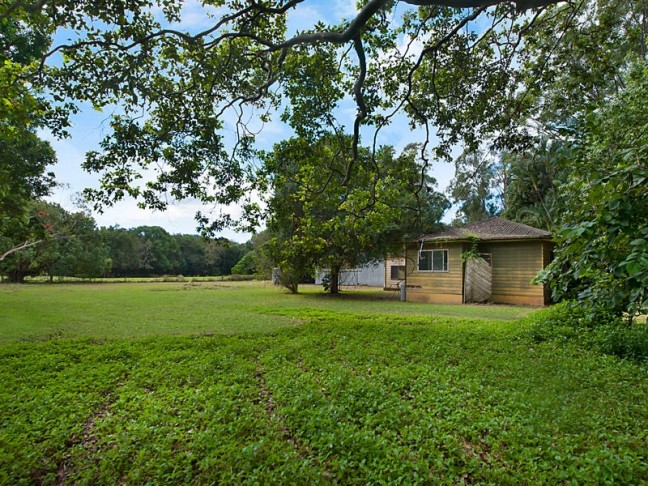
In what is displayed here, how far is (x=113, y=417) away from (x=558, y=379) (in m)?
4.76

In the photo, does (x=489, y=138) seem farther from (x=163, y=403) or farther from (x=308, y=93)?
(x=163, y=403)

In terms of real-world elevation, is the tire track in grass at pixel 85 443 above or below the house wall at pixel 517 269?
below

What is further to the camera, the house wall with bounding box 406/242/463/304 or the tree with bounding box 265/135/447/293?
the house wall with bounding box 406/242/463/304

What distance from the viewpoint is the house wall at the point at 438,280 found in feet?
53.3

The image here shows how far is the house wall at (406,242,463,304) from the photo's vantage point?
1623 cm

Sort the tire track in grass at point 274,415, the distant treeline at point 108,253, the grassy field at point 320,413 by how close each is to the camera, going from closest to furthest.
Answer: the grassy field at point 320,413, the tire track in grass at point 274,415, the distant treeline at point 108,253

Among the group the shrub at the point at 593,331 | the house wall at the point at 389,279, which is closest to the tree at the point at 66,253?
the house wall at the point at 389,279

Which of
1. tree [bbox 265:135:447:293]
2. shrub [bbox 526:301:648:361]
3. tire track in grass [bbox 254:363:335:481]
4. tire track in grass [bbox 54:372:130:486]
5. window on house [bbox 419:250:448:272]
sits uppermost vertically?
tree [bbox 265:135:447:293]

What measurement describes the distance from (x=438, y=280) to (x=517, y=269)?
3.19m

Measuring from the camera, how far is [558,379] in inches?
173

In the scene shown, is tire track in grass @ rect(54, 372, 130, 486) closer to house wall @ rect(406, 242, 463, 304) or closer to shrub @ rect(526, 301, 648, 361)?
shrub @ rect(526, 301, 648, 361)

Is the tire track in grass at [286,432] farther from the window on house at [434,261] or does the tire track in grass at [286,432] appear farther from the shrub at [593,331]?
the window on house at [434,261]

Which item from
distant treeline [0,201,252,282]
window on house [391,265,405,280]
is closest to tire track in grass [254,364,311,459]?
distant treeline [0,201,252,282]

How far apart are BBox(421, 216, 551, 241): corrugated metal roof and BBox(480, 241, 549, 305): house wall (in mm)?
395
